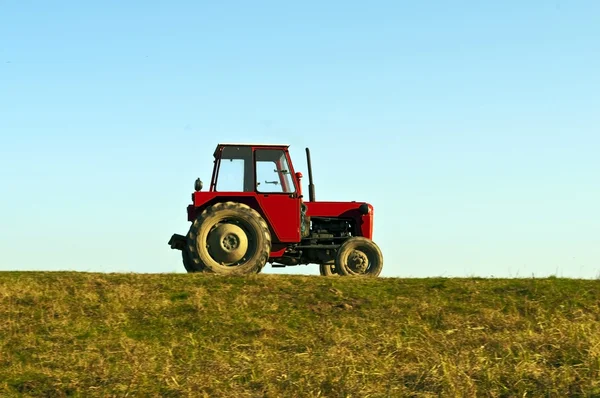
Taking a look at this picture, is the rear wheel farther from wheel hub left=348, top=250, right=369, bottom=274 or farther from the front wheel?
the front wheel

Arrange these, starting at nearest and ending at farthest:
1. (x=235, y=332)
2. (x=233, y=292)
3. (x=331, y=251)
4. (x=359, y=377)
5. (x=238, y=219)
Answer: (x=359, y=377)
(x=235, y=332)
(x=233, y=292)
(x=238, y=219)
(x=331, y=251)

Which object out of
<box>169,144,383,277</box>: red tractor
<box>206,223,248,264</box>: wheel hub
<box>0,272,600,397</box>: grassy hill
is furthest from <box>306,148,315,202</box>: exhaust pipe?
<box>0,272,600,397</box>: grassy hill

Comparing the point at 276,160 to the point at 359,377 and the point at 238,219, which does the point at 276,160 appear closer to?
the point at 238,219

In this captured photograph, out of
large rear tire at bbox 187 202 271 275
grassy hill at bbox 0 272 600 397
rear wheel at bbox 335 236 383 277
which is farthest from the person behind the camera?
rear wheel at bbox 335 236 383 277

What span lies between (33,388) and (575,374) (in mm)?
5471

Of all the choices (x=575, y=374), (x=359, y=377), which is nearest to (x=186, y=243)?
(x=359, y=377)

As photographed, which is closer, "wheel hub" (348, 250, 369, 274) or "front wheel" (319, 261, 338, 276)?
"wheel hub" (348, 250, 369, 274)

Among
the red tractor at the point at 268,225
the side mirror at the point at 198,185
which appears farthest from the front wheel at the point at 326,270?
the side mirror at the point at 198,185

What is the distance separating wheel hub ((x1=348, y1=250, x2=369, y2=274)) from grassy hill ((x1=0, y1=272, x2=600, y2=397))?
1.60 m

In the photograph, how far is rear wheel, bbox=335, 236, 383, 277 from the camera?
15266 mm

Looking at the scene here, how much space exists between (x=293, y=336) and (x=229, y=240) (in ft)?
13.5

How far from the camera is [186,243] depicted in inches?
592

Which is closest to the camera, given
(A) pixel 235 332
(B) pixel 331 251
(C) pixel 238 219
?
(A) pixel 235 332

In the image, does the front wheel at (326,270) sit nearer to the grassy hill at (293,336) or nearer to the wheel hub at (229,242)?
the wheel hub at (229,242)
